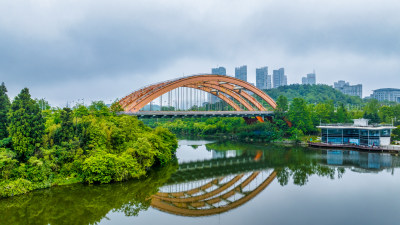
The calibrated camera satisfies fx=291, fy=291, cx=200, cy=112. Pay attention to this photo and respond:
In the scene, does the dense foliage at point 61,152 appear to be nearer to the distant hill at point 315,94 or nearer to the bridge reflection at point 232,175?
the bridge reflection at point 232,175

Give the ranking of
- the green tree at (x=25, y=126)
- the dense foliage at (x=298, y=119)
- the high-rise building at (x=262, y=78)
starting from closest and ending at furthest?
the green tree at (x=25, y=126) < the dense foliage at (x=298, y=119) < the high-rise building at (x=262, y=78)

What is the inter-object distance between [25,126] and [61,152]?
2470 millimetres

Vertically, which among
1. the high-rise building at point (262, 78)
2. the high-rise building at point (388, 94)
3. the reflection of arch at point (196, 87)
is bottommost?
the reflection of arch at point (196, 87)

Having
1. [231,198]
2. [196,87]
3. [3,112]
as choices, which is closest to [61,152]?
[3,112]

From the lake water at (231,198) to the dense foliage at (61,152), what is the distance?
81 centimetres

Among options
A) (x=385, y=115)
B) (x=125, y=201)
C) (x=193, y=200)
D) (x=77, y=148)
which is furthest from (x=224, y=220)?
(x=385, y=115)

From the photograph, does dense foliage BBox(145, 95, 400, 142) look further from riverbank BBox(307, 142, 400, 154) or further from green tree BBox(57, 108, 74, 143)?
green tree BBox(57, 108, 74, 143)

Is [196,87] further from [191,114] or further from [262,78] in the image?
[262,78]

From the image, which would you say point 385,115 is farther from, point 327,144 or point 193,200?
point 193,200

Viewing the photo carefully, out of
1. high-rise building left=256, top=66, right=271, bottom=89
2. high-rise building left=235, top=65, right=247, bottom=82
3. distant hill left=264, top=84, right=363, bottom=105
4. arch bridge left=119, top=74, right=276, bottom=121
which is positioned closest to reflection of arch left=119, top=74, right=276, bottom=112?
arch bridge left=119, top=74, right=276, bottom=121

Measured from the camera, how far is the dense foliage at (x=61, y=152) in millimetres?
15438

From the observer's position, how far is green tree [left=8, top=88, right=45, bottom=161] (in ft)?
51.5

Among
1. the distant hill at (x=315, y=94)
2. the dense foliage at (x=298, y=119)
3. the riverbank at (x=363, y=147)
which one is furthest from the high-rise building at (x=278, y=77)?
the riverbank at (x=363, y=147)

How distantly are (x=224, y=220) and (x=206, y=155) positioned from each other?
58.1 ft
